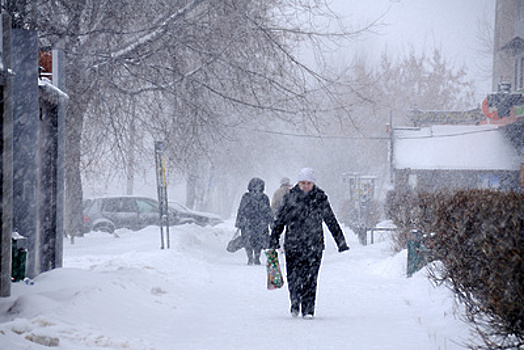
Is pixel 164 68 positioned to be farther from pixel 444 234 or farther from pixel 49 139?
pixel 444 234

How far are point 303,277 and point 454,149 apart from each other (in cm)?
2906

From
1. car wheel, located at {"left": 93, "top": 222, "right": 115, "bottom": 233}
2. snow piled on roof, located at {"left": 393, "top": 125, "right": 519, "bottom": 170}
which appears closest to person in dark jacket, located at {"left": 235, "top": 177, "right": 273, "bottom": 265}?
car wheel, located at {"left": 93, "top": 222, "right": 115, "bottom": 233}

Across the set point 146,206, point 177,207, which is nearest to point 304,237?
point 146,206

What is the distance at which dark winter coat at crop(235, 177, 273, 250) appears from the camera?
15.1 meters

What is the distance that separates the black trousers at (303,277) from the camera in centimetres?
762

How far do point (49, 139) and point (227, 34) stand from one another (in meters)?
3.95

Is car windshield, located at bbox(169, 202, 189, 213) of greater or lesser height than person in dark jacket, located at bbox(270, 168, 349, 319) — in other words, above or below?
below

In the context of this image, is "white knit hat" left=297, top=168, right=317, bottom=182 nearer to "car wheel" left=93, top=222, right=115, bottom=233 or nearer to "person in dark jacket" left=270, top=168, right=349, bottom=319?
"person in dark jacket" left=270, top=168, right=349, bottom=319

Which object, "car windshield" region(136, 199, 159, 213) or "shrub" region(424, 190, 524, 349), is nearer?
"shrub" region(424, 190, 524, 349)

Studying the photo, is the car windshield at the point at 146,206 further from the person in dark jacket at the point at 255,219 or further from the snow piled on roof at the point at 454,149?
the snow piled on roof at the point at 454,149

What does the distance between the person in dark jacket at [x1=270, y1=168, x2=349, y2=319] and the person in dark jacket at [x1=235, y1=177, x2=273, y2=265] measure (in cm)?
703

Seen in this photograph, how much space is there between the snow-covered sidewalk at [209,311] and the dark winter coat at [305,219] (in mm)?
868

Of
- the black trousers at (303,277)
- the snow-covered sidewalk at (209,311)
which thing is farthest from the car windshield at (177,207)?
the black trousers at (303,277)

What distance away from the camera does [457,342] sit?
579 centimetres
